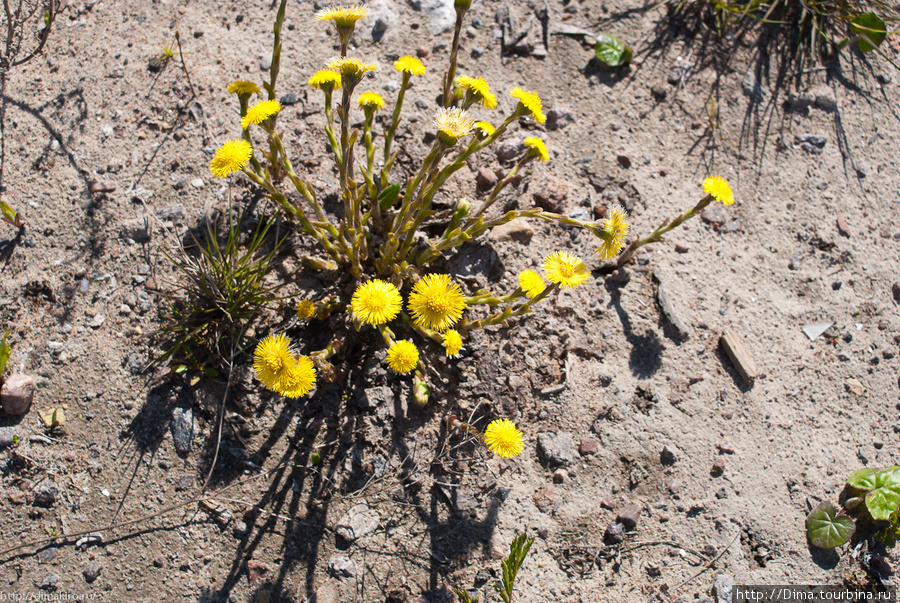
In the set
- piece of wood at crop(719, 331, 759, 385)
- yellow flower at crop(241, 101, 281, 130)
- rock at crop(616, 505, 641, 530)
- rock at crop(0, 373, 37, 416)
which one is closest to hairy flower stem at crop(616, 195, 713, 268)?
piece of wood at crop(719, 331, 759, 385)

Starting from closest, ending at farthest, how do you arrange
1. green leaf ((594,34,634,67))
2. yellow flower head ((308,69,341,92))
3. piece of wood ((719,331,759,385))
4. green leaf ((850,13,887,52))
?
yellow flower head ((308,69,341,92)) → piece of wood ((719,331,759,385)) → green leaf ((594,34,634,67)) → green leaf ((850,13,887,52))

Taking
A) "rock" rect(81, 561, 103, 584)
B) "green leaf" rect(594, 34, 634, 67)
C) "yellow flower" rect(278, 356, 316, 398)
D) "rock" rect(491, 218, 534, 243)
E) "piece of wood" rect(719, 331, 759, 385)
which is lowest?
"rock" rect(81, 561, 103, 584)

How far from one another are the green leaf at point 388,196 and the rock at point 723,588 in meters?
1.93

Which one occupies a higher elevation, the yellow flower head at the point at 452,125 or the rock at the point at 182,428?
the yellow flower head at the point at 452,125

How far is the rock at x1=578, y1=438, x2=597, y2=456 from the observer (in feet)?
6.93

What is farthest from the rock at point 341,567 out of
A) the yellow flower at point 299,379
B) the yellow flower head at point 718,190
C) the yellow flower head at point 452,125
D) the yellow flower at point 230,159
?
the yellow flower head at point 718,190

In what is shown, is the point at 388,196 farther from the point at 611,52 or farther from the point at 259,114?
the point at 611,52

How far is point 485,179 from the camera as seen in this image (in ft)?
8.03

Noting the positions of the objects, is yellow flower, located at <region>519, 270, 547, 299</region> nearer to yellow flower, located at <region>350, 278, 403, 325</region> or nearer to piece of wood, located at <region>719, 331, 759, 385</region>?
yellow flower, located at <region>350, 278, 403, 325</region>

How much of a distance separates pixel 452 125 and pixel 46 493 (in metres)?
1.94

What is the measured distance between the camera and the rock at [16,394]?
1948mm

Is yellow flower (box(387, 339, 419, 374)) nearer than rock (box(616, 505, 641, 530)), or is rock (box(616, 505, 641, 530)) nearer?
yellow flower (box(387, 339, 419, 374))

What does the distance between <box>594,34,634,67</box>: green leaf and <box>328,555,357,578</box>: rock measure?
2.62 m

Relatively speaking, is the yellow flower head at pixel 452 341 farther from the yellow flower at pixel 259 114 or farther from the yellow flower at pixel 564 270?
the yellow flower at pixel 259 114
